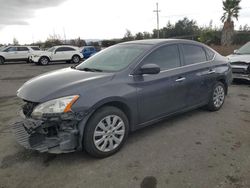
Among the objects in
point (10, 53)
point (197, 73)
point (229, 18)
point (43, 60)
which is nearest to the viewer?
point (197, 73)

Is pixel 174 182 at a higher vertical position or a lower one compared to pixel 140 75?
lower

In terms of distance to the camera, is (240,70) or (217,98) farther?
(240,70)

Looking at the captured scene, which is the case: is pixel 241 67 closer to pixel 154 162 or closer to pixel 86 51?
pixel 154 162

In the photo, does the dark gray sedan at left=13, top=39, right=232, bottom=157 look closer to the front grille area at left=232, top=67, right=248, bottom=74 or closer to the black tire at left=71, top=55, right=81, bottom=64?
the front grille area at left=232, top=67, right=248, bottom=74

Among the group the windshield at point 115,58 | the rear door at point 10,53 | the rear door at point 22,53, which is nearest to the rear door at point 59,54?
the rear door at point 22,53

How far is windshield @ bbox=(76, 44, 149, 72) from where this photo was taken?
11.5ft

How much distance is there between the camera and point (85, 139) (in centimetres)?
290

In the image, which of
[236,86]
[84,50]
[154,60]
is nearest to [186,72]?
[154,60]

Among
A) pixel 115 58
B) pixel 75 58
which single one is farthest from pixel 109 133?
pixel 75 58

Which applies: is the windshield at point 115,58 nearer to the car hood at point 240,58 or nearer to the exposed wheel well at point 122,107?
the exposed wheel well at point 122,107

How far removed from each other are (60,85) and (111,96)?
27.7 inches

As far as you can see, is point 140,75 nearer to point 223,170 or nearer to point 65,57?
point 223,170

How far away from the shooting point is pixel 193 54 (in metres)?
4.37

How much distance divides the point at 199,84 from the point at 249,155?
5.28 feet
